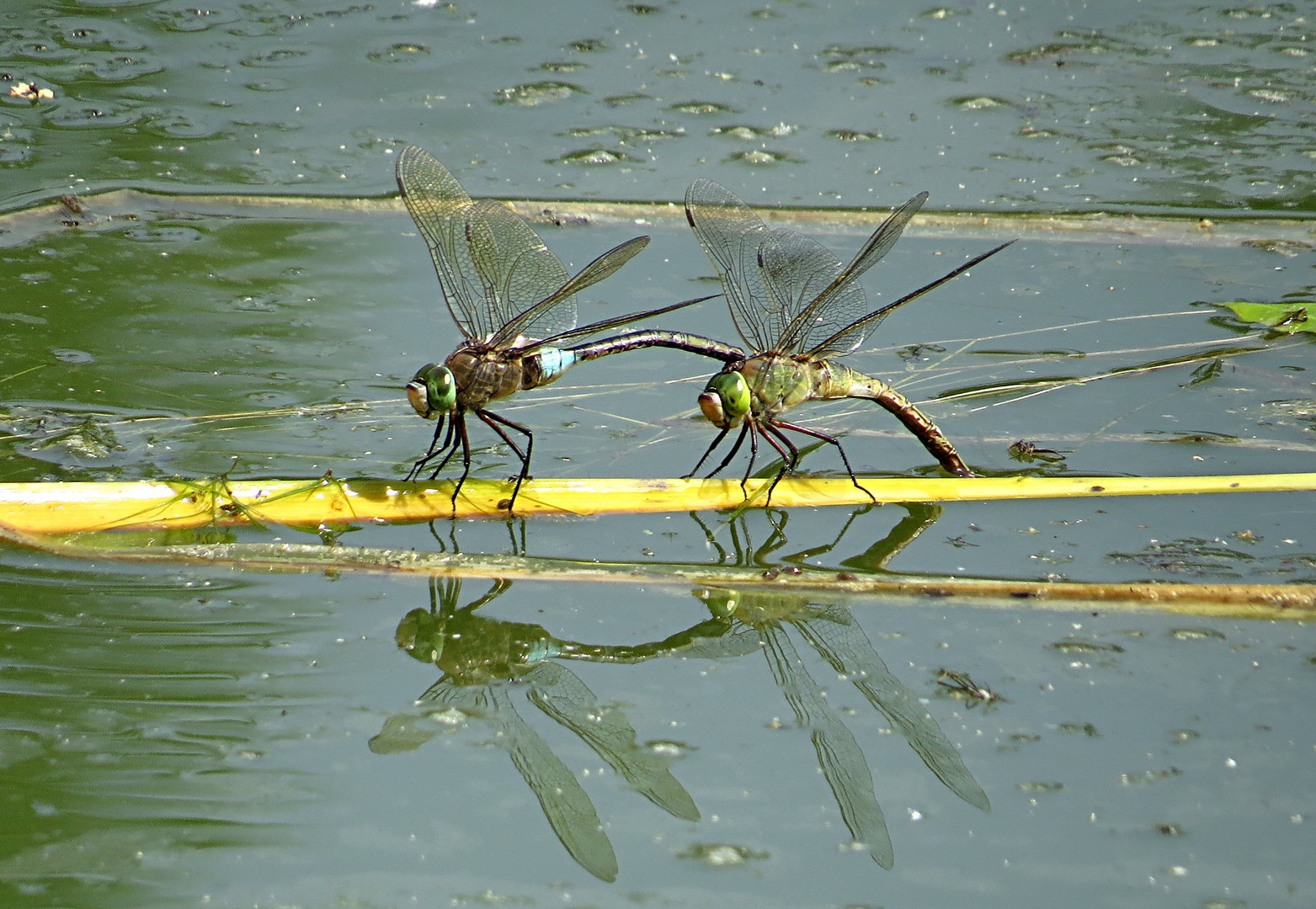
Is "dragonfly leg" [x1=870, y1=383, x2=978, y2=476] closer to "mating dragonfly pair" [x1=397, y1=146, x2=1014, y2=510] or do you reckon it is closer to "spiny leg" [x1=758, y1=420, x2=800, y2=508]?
"mating dragonfly pair" [x1=397, y1=146, x2=1014, y2=510]

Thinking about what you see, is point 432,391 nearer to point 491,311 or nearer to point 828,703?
point 491,311

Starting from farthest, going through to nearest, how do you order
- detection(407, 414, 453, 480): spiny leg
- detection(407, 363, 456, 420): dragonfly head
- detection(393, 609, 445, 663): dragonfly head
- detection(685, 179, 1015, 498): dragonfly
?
detection(685, 179, 1015, 498): dragonfly
detection(407, 414, 453, 480): spiny leg
detection(407, 363, 456, 420): dragonfly head
detection(393, 609, 445, 663): dragonfly head

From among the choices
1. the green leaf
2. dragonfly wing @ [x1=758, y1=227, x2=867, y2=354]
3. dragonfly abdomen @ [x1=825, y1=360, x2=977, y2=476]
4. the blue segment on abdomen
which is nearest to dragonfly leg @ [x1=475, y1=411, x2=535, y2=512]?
the blue segment on abdomen

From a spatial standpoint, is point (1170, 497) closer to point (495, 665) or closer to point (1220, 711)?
point (1220, 711)

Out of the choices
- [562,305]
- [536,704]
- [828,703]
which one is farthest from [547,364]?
[828,703]

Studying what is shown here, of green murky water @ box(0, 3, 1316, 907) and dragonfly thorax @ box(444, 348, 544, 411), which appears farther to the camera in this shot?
dragonfly thorax @ box(444, 348, 544, 411)

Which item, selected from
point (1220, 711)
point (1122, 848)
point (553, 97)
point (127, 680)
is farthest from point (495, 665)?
point (553, 97)

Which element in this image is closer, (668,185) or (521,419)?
(521,419)

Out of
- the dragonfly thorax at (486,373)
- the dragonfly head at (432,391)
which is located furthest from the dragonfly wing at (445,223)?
the dragonfly head at (432,391)

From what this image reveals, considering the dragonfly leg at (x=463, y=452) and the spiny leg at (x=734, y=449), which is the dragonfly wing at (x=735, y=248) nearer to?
the spiny leg at (x=734, y=449)
